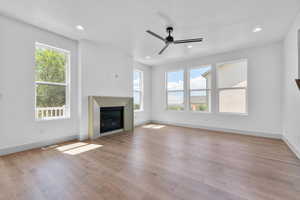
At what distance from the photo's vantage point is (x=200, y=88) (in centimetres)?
547

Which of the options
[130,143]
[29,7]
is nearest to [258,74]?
[130,143]

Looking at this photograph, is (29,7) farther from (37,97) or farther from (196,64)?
(196,64)

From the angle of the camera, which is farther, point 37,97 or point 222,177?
point 37,97

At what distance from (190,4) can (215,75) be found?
3.28 m

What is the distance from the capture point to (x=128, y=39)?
384 centimetres

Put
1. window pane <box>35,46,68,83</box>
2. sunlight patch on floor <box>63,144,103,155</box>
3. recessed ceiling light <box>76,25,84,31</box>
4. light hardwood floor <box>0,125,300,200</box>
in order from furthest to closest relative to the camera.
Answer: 1. window pane <box>35,46,68,83</box>
2. recessed ceiling light <box>76,25,84,31</box>
3. sunlight patch on floor <box>63,144,103,155</box>
4. light hardwood floor <box>0,125,300,200</box>

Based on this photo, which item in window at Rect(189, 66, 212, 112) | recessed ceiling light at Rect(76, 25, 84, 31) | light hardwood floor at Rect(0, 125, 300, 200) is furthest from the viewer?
window at Rect(189, 66, 212, 112)

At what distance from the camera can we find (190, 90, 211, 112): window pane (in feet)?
17.4

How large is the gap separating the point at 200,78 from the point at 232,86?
3.92ft

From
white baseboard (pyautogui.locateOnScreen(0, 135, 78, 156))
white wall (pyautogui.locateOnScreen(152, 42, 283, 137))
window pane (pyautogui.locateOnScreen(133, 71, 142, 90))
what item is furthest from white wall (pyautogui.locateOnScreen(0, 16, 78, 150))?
white wall (pyautogui.locateOnScreen(152, 42, 283, 137))

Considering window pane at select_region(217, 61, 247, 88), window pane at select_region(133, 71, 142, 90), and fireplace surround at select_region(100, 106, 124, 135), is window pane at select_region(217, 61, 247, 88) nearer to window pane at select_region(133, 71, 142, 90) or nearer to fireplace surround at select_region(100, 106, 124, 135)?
window pane at select_region(133, 71, 142, 90)

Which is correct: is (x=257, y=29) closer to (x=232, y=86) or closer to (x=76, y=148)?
(x=232, y=86)

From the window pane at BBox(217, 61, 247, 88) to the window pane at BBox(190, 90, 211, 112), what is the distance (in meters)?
0.62

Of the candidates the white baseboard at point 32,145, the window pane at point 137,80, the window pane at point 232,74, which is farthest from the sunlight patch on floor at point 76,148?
the window pane at point 232,74
